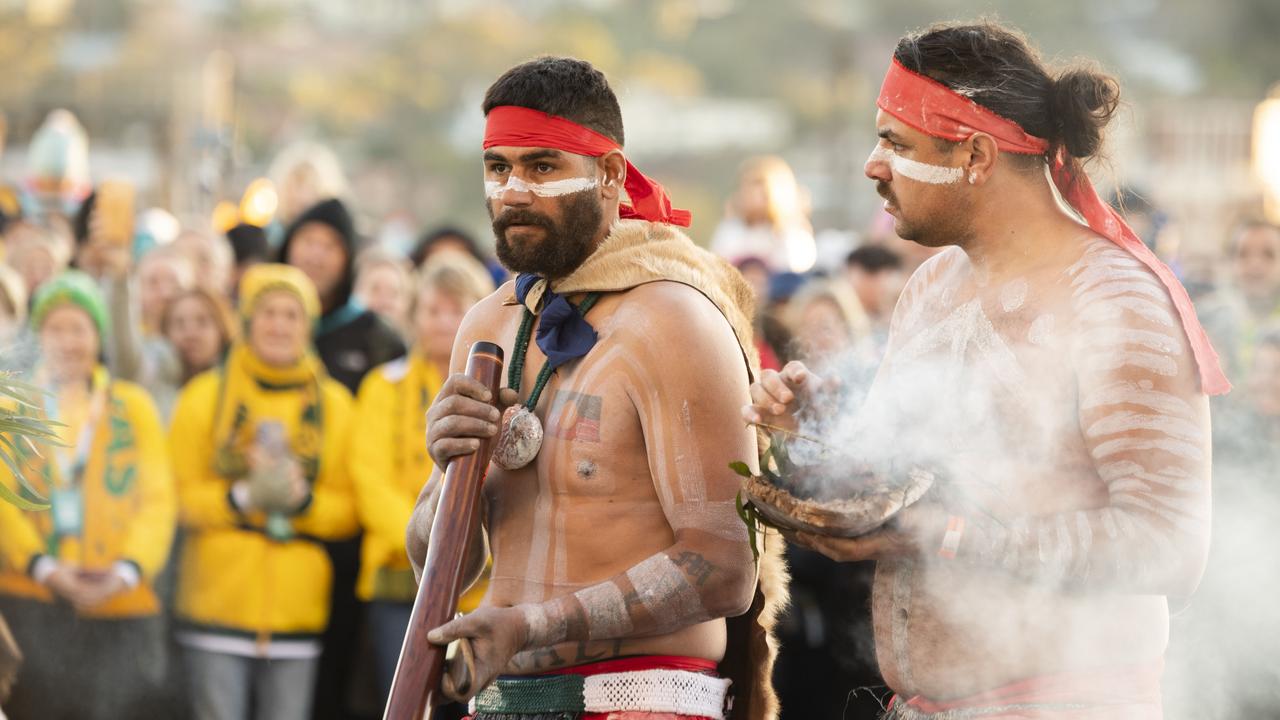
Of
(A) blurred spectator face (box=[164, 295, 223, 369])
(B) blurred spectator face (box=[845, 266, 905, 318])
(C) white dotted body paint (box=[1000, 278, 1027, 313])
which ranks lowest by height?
(A) blurred spectator face (box=[164, 295, 223, 369])

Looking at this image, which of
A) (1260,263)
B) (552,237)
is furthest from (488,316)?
(1260,263)

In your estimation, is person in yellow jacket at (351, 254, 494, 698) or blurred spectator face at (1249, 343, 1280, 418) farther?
person in yellow jacket at (351, 254, 494, 698)

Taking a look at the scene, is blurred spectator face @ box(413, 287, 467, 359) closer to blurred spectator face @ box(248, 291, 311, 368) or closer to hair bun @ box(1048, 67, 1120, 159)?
blurred spectator face @ box(248, 291, 311, 368)

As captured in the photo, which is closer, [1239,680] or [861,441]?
[861,441]

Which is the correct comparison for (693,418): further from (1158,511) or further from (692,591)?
(1158,511)

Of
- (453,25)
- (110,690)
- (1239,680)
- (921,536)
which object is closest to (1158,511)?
(921,536)

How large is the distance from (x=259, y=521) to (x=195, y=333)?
1.28 metres

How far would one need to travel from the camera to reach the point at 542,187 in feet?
12.0

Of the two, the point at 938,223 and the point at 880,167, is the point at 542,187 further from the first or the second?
the point at 938,223

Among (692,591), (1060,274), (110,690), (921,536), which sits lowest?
(110,690)

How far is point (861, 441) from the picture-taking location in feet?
10.7

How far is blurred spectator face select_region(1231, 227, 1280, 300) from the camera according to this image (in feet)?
26.8

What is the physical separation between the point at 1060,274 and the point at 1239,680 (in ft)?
8.41

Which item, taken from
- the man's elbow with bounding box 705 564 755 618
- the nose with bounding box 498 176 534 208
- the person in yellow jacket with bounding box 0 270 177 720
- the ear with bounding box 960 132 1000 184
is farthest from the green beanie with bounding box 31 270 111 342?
the ear with bounding box 960 132 1000 184
